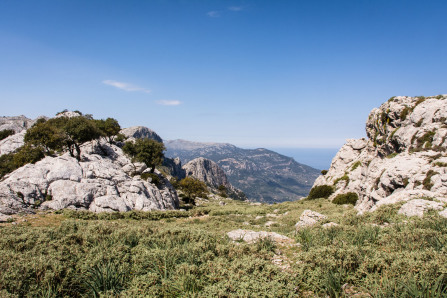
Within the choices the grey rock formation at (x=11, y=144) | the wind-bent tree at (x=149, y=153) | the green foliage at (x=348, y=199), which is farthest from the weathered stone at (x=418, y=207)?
the grey rock formation at (x=11, y=144)

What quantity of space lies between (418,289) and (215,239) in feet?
26.7

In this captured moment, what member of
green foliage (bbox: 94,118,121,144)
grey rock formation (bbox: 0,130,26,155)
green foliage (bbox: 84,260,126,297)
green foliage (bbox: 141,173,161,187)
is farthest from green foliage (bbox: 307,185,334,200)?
grey rock formation (bbox: 0,130,26,155)

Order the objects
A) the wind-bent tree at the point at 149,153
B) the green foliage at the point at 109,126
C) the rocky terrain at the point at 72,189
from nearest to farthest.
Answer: the rocky terrain at the point at 72,189 < the wind-bent tree at the point at 149,153 < the green foliage at the point at 109,126

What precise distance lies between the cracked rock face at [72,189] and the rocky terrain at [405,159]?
31.4 m

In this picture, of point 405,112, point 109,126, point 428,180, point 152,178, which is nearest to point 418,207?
point 428,180

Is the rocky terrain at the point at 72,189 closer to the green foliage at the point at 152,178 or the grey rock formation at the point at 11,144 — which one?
the green foliage at the point at 152,178

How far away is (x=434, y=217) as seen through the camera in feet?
41.3

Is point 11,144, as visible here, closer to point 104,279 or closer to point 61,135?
point 61,135

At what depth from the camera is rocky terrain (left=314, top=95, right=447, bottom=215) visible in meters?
19.8

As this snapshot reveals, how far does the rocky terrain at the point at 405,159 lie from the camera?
19778 millimetres

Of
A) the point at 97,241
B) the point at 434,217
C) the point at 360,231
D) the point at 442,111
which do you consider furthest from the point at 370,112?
the point at 97,241

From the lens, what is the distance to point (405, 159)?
1078 inches

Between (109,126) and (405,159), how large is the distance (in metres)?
74.2

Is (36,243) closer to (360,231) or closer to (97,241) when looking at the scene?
(97,241)
